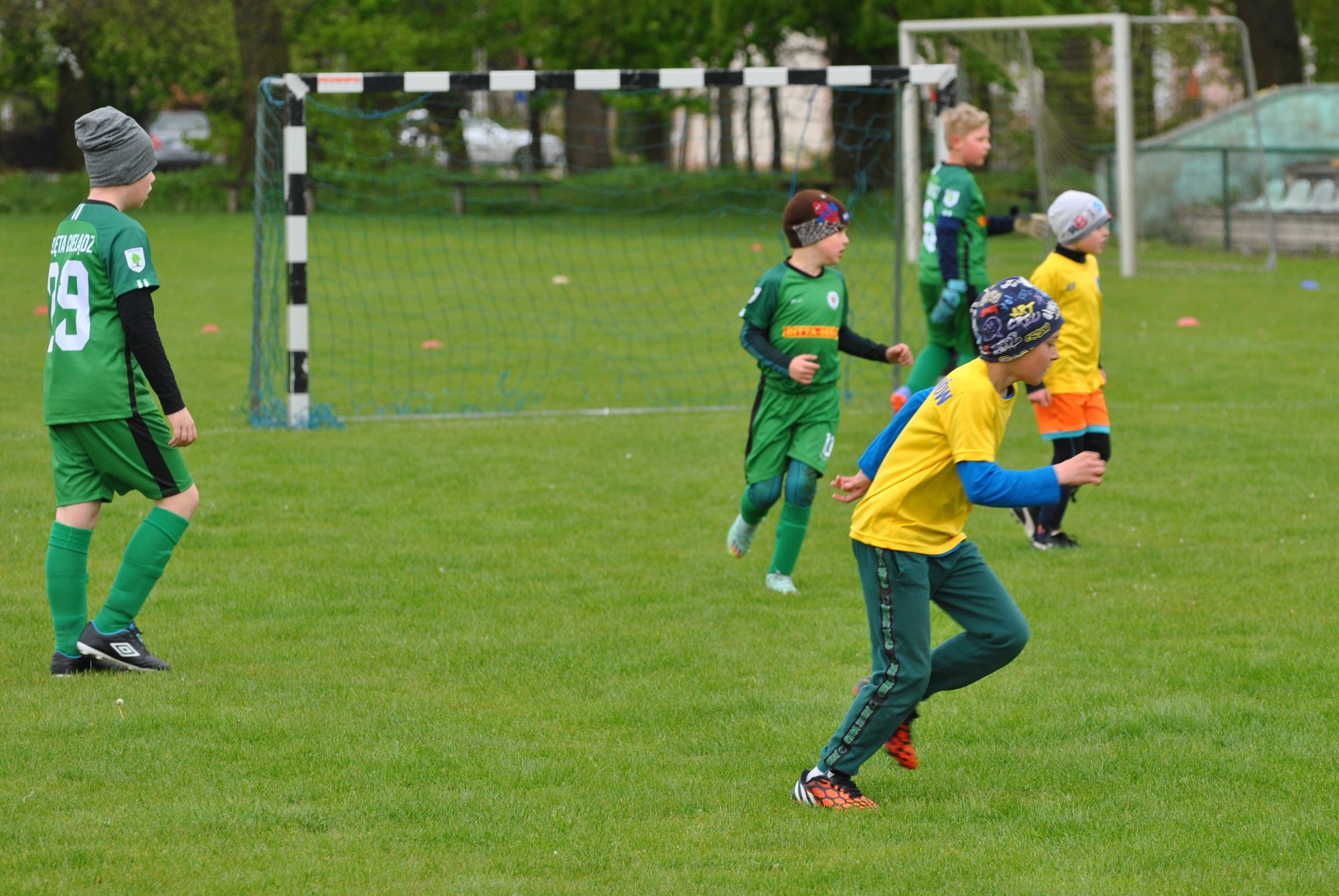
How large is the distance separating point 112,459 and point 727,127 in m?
21.9

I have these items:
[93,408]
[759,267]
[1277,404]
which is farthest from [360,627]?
[759,267]

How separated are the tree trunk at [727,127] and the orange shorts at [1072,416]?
48.1 feet

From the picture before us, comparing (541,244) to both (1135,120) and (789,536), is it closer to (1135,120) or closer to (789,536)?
(1135,120)

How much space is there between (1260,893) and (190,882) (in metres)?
2.81

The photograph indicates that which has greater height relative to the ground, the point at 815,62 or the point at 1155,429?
the point at 815,62

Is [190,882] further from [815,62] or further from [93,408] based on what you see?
[815,62]

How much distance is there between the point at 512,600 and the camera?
7.24m

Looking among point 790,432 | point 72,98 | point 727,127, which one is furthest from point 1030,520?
point 72,98

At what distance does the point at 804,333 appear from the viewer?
720cm

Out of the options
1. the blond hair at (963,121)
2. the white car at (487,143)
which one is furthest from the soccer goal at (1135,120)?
the blond hair at (963,121)

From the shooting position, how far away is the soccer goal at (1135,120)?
2252 centimetres

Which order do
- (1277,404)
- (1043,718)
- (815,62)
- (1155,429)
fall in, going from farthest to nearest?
(815,62) < (1277,404) < (1155,429) < (1043,718)

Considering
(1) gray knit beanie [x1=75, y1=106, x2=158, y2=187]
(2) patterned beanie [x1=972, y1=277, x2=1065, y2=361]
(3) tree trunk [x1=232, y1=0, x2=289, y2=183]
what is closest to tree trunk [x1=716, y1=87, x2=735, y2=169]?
(3) tree trunk [x1=232, y1=0, x2=289, y2=183]

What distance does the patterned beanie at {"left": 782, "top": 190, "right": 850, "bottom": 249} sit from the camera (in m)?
7.02
